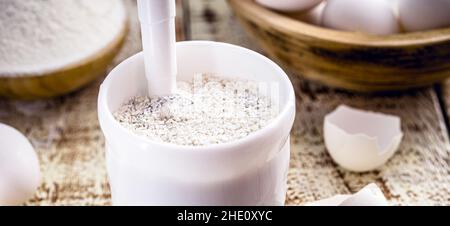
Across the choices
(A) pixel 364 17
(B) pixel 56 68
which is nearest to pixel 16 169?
(B) pixel 56 68

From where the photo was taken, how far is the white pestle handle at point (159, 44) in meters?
0.56

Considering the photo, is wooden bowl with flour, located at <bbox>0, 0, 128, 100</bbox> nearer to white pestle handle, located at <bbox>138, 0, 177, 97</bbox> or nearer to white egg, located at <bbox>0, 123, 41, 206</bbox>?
white egg, located at <bbox>0, 123, 41, 206</bbox>

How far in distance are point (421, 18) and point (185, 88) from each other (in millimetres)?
440

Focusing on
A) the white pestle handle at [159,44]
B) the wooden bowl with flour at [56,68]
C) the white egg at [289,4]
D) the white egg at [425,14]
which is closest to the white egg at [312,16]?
the white egg at [289,4]

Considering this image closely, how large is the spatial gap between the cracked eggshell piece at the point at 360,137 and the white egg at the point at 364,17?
120 mm

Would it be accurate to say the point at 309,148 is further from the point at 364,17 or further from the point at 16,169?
the point at 16,169

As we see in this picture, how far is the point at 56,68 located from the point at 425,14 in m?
0.53

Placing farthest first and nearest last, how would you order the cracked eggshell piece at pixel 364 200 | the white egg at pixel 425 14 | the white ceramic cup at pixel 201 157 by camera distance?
the white egg at pixel 425 14 < the cracked eggshell piece at pixel 364 200 < the white ceramic cup at pixel 201 157

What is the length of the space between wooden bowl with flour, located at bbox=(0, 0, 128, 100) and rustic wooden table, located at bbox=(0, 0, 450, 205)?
0.04m

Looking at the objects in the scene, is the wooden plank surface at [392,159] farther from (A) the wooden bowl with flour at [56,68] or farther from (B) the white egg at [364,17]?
(A) the wooden bowl with flour at [56,68]

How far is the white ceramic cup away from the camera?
20.7 inches

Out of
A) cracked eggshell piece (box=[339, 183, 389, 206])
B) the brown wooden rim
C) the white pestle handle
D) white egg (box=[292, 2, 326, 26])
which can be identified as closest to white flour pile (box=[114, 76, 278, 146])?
the white pestle handle

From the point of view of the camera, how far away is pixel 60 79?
0.90 metres

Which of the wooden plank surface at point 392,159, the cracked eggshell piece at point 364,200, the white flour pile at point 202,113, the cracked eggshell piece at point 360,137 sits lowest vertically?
the wooden plank surface at point 392,159
